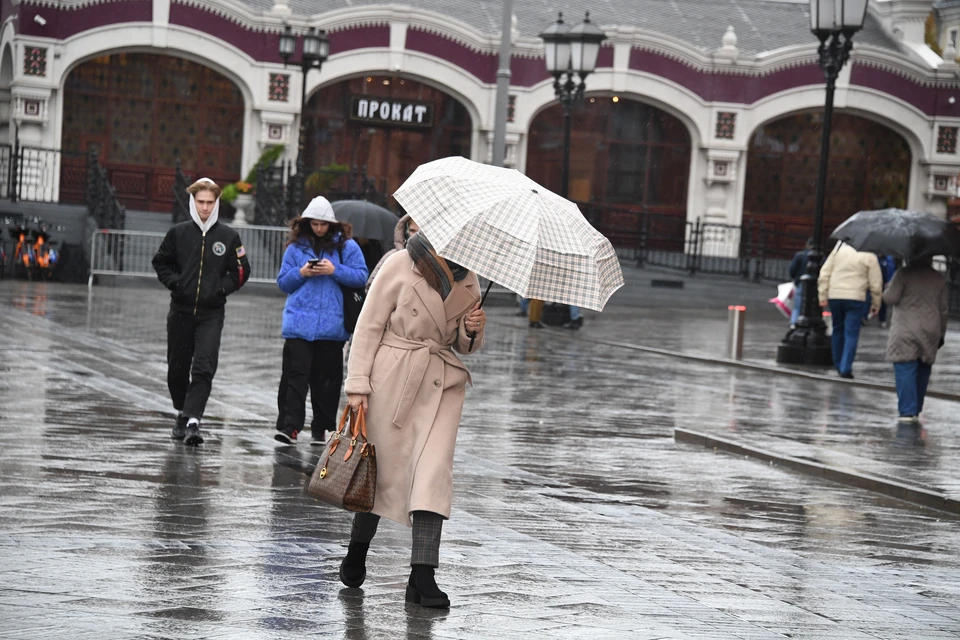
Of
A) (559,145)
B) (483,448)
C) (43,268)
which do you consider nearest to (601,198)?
(559,145)

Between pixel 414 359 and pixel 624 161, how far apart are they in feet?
112

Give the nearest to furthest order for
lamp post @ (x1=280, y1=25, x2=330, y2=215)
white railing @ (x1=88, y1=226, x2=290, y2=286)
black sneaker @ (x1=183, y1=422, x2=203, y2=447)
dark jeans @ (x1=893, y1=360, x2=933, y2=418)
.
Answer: black sneaker @ (x1=183, y1=422, x2=203, y2=447), dark jeans @ (x1=893, y1=360, x2=933, y2=418), white railing @ (x1=88, y1=226, x2=290, y2=286), lamp post @ (x1=280, y1=25, x2=330, y2=215)

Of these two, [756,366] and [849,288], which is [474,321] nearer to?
[849,288]

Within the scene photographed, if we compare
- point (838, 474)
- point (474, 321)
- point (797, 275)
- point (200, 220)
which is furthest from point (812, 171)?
point (474, 321)

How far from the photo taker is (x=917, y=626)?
601cm

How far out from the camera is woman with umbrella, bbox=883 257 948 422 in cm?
1310

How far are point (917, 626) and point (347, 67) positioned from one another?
101 feet

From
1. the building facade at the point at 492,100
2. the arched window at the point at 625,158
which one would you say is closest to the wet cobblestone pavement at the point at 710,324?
the building facade at the point at 492,100

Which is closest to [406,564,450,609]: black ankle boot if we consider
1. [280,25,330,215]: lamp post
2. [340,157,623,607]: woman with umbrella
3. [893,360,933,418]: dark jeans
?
[340,157,623,607]: woman with umbrella

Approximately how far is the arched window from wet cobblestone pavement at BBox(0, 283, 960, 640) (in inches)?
987

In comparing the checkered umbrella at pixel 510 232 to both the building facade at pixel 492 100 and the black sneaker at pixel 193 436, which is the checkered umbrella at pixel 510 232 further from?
the building facade at pixel 492 100

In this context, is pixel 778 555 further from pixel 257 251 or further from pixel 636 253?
pixel 636 253

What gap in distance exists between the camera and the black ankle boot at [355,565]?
19.2 ft

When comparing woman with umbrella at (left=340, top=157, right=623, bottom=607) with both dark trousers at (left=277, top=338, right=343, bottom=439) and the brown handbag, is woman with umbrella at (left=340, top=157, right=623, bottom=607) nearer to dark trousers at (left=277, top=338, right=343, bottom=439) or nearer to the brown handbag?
the brown handbag
